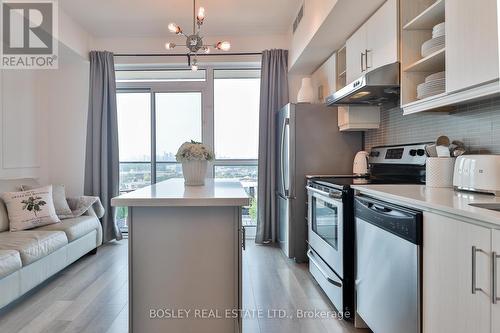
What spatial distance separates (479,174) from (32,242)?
3.22m

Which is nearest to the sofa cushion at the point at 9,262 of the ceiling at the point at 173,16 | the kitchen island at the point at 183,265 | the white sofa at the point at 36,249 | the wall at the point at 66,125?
the white sofa at the point at 36,249

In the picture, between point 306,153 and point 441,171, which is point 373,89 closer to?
Result: point 441,171

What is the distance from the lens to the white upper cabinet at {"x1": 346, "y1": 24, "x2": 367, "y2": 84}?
2.84 m

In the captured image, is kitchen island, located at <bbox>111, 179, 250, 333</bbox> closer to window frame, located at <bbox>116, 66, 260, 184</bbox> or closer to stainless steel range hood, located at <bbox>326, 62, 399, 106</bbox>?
stainless steel range hood, located at <bbox>326, 62, 399, 106</bbox>

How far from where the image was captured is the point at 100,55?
14.8ft

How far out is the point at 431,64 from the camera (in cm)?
212

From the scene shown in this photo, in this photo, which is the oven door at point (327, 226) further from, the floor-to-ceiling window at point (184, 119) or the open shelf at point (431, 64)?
the floor-to-ceiling window at point (184, 119)

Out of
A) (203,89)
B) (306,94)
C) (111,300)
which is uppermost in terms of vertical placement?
(203,89)

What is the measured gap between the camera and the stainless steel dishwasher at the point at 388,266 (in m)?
1.53

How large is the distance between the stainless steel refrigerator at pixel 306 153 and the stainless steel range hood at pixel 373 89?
478mm

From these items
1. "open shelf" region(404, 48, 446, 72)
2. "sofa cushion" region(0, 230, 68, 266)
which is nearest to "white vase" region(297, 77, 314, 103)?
"open shelf" region(404, 48, 446, 72)

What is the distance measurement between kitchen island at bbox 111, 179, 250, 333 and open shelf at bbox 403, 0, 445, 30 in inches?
65.9

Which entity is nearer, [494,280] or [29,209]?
[494,280]

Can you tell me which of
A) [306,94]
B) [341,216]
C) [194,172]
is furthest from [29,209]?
[306,94]
